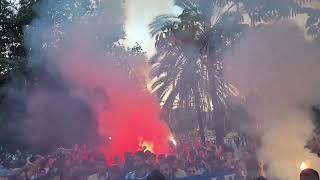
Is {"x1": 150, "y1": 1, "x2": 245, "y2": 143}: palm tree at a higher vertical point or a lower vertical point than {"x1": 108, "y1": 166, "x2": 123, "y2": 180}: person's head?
higher

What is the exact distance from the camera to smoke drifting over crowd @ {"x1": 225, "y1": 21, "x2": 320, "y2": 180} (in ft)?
28.7

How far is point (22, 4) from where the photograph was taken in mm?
16906

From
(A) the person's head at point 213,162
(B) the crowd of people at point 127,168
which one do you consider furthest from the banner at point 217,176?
(A) the person's head at point 213,162

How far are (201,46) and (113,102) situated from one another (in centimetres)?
285

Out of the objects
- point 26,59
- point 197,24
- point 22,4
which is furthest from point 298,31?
point 22,4

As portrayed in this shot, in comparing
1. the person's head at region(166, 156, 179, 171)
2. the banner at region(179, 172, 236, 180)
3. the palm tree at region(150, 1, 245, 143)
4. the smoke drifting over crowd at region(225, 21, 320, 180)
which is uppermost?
the palm tree at region(150, 1, 245, 143)

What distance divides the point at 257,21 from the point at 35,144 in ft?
26.1

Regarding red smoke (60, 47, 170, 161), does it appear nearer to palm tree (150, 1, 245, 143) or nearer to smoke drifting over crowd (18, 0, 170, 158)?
smoke drifting over crowd (18, 0, 170, 158)

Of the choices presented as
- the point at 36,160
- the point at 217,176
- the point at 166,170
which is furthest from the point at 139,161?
the point at 36,160

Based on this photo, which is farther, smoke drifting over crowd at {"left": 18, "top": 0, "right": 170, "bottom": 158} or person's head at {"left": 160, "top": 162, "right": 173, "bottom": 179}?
smoke drifting over crowd at {"left": 18, "top": 0, "right": 170, "bottom": 158}

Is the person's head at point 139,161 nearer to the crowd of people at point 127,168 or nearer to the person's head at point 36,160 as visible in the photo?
the crowd of people at point 127,168

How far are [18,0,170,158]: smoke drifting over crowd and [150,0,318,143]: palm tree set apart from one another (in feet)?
7.07

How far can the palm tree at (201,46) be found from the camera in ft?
30.4

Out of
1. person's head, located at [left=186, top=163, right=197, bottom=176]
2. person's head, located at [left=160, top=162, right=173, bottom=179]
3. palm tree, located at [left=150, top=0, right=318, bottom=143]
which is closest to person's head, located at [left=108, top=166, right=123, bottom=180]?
person's head, located at [left=160, top=162, right=173, bottom=179]
